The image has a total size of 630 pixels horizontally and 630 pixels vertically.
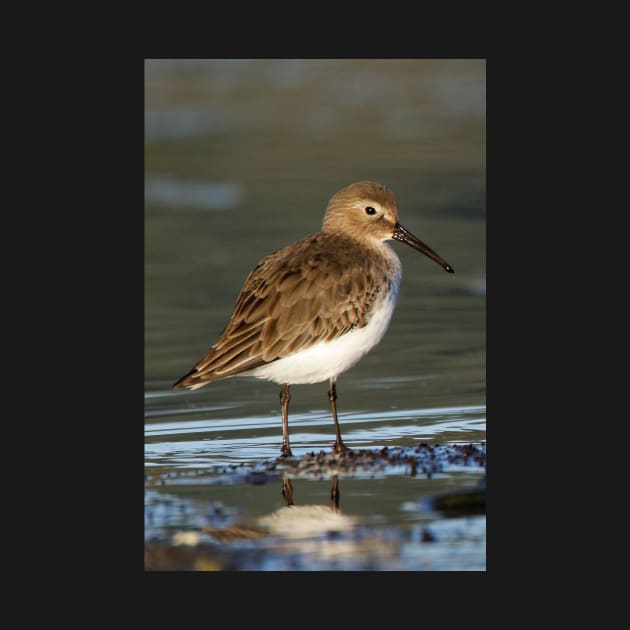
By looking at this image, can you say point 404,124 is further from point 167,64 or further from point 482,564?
point 482,564

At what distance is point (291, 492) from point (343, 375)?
3.07m

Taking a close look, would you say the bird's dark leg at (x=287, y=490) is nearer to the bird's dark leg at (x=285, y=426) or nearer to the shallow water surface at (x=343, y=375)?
the shallow water surface at (x=343, y=375)

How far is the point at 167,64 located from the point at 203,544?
640 inches

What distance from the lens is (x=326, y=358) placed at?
8.74 metres

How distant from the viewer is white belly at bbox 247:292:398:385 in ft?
28.5

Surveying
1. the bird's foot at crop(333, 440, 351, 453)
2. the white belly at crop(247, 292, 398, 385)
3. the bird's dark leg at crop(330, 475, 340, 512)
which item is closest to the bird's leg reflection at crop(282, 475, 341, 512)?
the bird's dark leg at crop(330, 475, 340, 512)

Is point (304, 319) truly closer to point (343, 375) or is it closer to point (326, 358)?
point (326, 358)

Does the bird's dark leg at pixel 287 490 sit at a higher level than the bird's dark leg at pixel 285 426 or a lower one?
lower

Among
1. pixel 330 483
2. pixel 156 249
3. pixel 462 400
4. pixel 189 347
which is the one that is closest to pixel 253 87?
pixel 156 249

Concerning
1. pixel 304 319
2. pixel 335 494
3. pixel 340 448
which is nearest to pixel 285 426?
pixel 340 448

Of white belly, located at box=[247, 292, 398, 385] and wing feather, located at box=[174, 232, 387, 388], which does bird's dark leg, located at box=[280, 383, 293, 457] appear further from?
wing feather, located at box=[174, 232, 387, 388]

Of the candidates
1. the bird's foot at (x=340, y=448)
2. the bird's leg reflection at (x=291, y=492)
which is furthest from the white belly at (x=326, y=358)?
the bird's leg reflection at (x=291, y=492)

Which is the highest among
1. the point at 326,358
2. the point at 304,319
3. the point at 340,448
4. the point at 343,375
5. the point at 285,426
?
the point at 304,319

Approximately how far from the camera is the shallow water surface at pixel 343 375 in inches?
291
